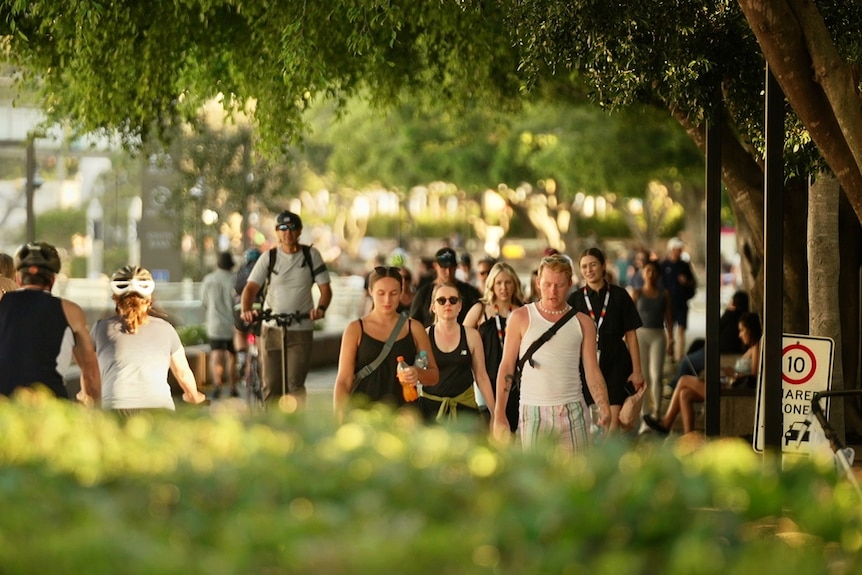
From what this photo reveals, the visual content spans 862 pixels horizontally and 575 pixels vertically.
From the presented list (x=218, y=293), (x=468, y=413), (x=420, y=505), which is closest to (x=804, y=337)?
(x=468, y=413)

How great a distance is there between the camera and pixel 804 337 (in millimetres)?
10961

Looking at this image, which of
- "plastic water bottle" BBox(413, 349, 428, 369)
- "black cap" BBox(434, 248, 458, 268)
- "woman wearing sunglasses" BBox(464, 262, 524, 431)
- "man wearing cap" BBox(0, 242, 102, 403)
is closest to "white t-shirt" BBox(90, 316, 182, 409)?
"man wearing cap" BBox(0, 242, 102, 403)

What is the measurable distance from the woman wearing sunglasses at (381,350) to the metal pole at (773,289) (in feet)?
6.66

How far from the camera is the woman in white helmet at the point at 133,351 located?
927 cm

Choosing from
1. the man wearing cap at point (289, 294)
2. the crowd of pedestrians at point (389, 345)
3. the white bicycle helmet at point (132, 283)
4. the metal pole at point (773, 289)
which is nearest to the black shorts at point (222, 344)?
the crowd of pedestrians at point (389, 345)

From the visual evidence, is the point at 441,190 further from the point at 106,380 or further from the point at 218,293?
the point at 106,380

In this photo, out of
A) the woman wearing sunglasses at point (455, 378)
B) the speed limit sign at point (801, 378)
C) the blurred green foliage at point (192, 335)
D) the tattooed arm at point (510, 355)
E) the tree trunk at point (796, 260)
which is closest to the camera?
the tattooed arm at point (510, 355)

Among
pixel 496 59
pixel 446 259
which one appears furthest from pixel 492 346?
pixel 496 59

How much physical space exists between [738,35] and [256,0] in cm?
408

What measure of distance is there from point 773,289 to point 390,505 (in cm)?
612

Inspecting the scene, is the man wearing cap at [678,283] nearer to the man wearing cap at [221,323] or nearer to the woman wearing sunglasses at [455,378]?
the man wearing cap at [221,323]

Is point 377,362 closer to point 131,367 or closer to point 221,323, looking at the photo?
point 131,367

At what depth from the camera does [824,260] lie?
13.0 meters

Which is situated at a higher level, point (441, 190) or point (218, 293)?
point (441, 190)
